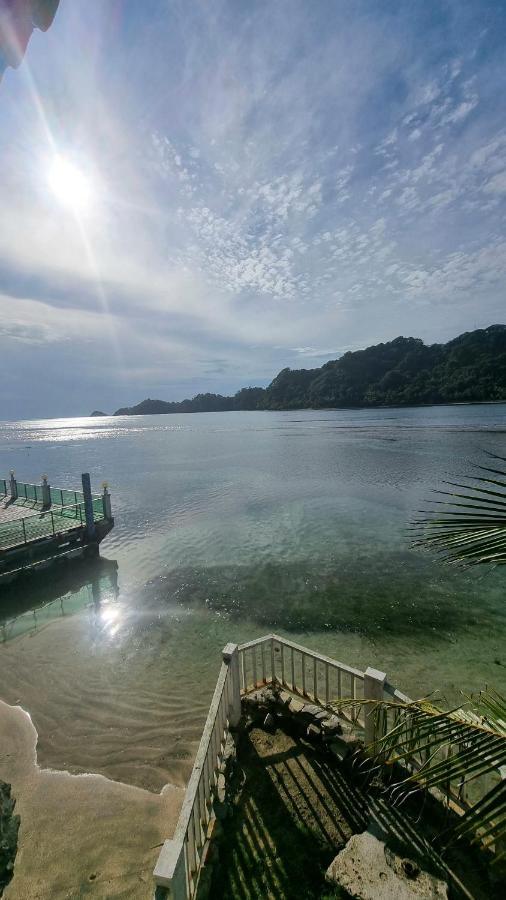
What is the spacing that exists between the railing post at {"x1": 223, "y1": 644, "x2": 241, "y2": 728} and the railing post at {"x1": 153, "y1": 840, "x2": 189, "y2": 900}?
9.25 ft

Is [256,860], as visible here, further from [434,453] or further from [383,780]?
[434,453]

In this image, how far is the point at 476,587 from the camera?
15.6 m

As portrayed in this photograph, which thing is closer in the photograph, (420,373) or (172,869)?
(172,869)

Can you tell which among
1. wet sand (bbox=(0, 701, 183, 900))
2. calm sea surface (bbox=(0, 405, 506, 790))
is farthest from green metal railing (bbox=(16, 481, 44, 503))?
wet sand (bbox=(0, 701, 183, 900))

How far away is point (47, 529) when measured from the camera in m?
18.9

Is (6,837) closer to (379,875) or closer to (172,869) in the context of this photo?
(172,869)

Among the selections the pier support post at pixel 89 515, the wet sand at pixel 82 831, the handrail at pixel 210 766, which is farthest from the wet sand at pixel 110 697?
the pier support post at pixel 89 515

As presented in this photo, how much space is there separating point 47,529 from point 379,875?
59.6ft

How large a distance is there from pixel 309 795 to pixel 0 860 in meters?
4.14

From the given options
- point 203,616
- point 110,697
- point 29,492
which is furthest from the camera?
point 29,492

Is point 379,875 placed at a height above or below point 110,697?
above

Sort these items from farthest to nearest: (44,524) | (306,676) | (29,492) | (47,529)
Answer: (29,492)
(44,524)
(47,529)
(306,676)

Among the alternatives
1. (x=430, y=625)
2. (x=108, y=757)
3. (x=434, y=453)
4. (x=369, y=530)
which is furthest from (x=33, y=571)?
(x=434, y=453)

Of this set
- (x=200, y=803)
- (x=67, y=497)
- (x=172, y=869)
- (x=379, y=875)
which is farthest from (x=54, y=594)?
(x=379, y=875)
